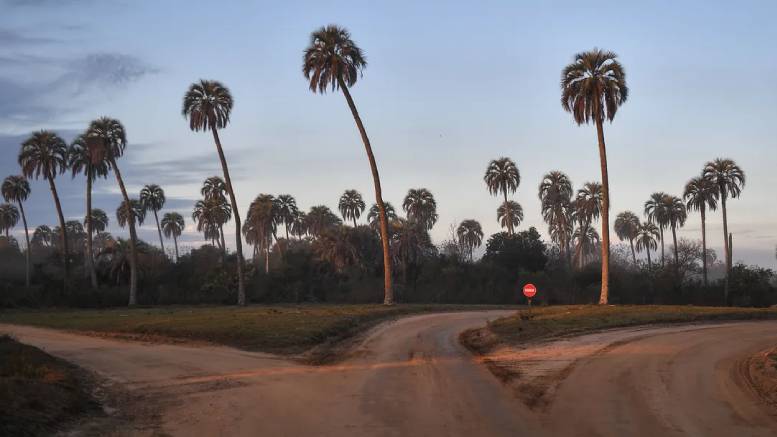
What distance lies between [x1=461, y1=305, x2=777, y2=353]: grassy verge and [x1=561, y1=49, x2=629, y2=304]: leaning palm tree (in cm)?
797

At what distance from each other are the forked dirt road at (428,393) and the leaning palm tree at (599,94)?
64.3ft

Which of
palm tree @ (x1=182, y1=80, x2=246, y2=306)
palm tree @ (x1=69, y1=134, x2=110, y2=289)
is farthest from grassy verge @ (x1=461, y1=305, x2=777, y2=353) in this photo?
palm tree @ (x1=69, y1=134, x2=110, y2=289)

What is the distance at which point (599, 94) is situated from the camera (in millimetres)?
38250

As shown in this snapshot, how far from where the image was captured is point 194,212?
284 ft

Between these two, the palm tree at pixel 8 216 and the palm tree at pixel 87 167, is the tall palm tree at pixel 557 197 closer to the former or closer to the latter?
the palm tree at pixel 87 167

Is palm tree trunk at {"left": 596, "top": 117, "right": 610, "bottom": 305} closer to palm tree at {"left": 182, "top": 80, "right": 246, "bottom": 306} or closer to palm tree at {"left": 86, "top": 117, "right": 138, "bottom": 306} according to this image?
palm tree at {"left": 182, "top": 80, "right": 246, "bottom": 306}

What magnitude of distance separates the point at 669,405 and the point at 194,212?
81.6m

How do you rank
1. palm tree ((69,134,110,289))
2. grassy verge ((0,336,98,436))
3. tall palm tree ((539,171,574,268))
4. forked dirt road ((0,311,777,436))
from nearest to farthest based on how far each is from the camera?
grassy verge ((0,336,98,436)), forked dirt road ((0,311,777,436)), palm tree ((69,134,110,289)), tall palm tree ((539,171,574,268))

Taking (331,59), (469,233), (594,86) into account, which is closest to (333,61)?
(331,59)

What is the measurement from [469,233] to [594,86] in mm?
69277

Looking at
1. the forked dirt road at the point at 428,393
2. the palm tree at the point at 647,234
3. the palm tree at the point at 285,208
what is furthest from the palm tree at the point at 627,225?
the forked dirt road at the point at 428,393

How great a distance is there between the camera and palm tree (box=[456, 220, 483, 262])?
347 feet

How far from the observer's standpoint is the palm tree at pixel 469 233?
106 meters

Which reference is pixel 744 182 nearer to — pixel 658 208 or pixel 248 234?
pixel 658 208
